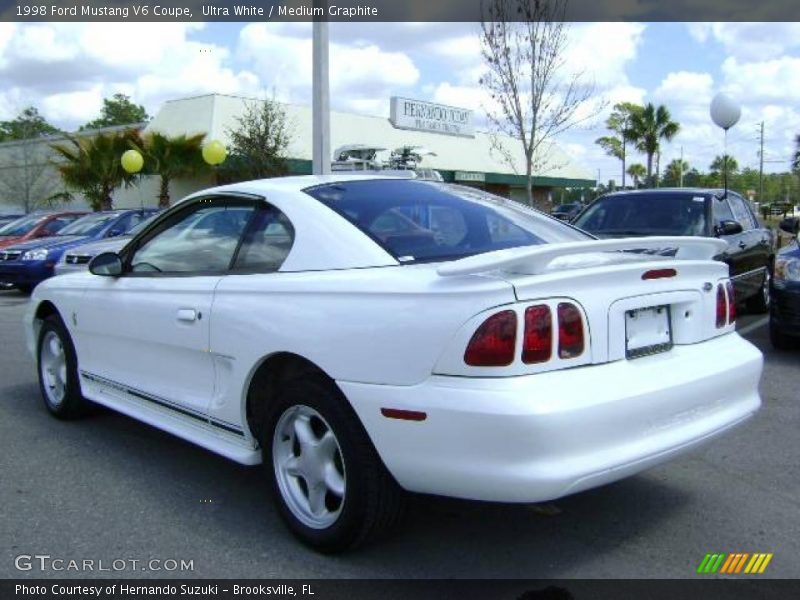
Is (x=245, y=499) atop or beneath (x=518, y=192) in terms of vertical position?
beneath

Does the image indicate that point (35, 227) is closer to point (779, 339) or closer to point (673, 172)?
point (779, 339)

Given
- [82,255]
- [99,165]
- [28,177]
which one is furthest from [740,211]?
[28,177]

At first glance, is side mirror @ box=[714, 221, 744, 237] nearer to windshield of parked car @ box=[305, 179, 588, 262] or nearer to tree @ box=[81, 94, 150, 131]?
windshield of parked car @ box=[305, 179, 588, 262]

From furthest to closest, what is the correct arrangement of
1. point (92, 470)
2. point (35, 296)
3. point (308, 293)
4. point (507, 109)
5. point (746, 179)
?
point (746, 179) < point (507, 109) < point (35, 296) < point (92, 470) < point (308, 293)

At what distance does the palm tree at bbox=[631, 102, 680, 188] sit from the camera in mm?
43688

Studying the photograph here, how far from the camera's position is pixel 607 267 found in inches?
120

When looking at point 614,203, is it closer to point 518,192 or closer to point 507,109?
point 507,109

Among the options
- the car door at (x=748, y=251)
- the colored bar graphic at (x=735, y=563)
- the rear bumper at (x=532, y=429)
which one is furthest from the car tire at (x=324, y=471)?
the car door at (x=748, y=251)

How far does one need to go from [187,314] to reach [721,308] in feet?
8.15

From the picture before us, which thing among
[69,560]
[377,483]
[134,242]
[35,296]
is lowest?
[69,560]

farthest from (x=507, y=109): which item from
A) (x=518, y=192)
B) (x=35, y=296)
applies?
(x=518, y=192)

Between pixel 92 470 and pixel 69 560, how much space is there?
1.15 meters

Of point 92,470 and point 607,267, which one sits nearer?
point 607,267

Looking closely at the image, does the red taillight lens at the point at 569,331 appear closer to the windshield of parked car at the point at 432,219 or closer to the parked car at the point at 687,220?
the windshield of parked car at the point at 432,219
